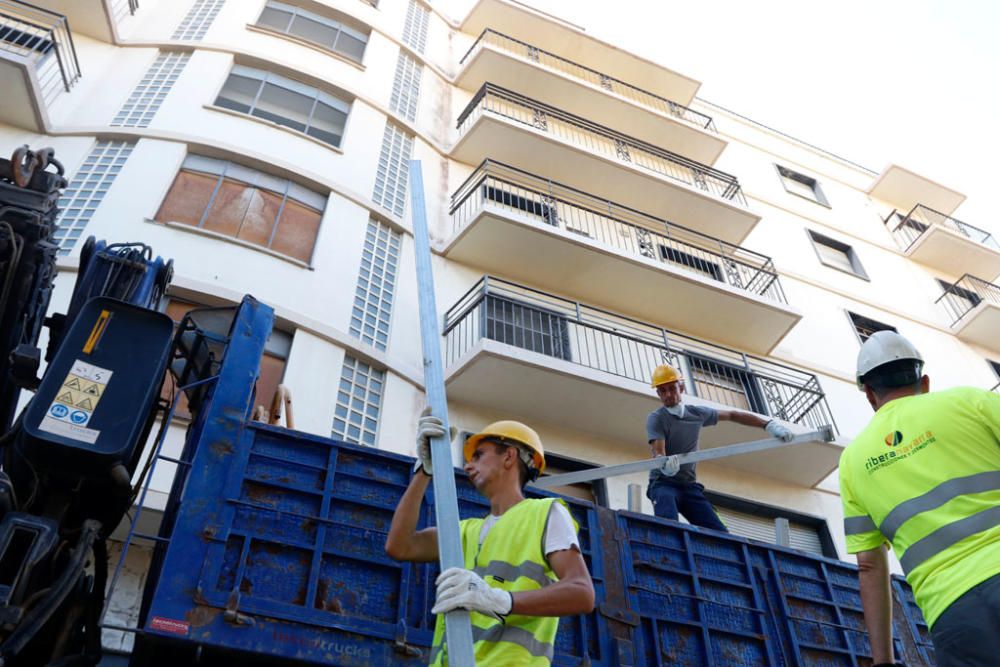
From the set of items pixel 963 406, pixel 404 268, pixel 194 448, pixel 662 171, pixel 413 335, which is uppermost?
pixel 662 171

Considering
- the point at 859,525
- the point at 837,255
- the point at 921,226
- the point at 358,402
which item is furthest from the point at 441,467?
the point at 921,226

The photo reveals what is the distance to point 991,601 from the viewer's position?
7.45ft

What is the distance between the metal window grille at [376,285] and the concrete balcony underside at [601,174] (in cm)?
337

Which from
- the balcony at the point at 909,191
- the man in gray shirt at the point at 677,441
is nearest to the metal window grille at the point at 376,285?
the man in gray shirt at the point at 677,441

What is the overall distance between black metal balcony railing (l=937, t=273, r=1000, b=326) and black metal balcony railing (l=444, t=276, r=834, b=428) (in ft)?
22.8

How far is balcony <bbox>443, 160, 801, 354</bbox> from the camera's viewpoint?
1140 cm

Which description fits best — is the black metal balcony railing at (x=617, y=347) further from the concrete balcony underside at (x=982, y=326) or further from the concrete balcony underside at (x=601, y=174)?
the concrete balcony underside at (x=982, y=326)

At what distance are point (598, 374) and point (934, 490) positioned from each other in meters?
7.12

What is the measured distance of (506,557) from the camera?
278 cm

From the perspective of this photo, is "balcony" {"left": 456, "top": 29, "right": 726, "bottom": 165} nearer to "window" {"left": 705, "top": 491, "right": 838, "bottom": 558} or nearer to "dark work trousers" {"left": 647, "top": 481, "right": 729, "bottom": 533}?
"window" {"left": 705, "top": 491, "right": 838, "bottom": 558}

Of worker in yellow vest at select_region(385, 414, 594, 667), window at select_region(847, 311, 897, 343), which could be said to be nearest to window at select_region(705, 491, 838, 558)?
window at select_region(847, 311, 897, 343)

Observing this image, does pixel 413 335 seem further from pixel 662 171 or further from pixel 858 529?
pixel 662 171

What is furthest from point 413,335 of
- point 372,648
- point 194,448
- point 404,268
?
point 372,648

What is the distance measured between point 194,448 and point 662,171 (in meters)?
13.6
